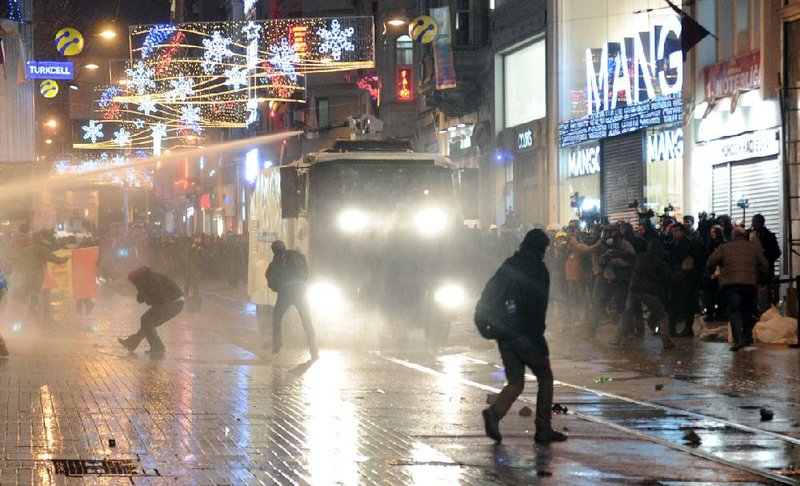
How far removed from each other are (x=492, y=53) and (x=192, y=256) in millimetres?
13680

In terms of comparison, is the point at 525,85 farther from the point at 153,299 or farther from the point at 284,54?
the point at 153,299

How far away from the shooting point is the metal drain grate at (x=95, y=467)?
9.34 m

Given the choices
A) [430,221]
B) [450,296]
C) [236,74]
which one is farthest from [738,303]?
[236,74]

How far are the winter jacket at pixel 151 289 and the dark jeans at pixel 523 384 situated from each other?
379 inches

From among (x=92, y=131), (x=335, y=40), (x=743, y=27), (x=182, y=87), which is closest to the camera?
(x=743, y=27)

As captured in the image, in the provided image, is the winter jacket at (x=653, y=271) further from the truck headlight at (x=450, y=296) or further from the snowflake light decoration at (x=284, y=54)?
the snowflake light decoration at (x=284, y=54)

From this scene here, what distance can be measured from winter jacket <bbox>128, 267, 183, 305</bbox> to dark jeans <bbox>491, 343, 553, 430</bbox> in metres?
9.62

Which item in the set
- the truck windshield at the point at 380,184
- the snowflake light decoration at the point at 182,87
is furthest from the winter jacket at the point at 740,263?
the snowflake light decoration at the point at 182,87

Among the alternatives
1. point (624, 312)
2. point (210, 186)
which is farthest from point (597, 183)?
point (210, 186)

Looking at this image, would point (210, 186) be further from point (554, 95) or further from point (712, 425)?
point (712, 425)

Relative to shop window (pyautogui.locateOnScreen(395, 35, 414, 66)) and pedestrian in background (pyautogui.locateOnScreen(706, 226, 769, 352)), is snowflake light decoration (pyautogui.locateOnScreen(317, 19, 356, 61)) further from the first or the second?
shop window (pyautogui.locateOnScreen(395, 35, 414, 66))

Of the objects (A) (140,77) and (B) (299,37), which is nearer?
(B) (299,37)

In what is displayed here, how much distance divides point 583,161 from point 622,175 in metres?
3.28

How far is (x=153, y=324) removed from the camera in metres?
19.8
